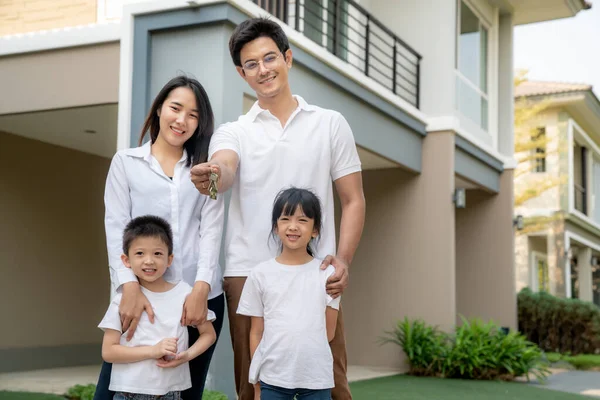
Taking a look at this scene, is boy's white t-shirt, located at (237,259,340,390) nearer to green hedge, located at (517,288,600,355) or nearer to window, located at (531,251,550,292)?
green hedge, located at (517,288,600,355)

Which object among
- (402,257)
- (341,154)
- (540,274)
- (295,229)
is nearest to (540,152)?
(540,274)

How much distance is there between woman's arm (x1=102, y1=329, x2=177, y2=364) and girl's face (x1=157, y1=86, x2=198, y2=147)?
756mm

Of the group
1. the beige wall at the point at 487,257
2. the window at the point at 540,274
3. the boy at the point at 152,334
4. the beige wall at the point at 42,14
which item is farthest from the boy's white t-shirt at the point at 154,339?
the window at the point at 540,274

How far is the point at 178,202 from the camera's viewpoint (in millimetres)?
2838

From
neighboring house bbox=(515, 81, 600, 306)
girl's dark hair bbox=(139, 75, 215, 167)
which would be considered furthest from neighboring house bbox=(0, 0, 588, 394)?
neighboring house bbox=(515, 81, 600, 306)

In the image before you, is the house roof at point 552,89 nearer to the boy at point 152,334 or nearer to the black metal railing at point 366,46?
the black metal railing at point 366,46

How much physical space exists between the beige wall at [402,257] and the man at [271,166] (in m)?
7.24

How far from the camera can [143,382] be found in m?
2.65

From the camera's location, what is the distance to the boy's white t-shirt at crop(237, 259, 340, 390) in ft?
8.74

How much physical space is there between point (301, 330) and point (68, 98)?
15.8 ft

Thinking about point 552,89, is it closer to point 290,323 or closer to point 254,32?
point 254,32

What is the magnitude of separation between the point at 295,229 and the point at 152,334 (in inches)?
24.8

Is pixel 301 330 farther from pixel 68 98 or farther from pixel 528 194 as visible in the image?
pixel 528 194

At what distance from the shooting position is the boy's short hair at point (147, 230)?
270cm
